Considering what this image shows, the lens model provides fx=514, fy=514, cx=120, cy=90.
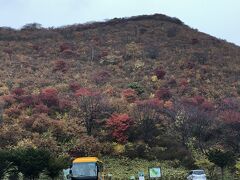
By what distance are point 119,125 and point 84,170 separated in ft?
50.3

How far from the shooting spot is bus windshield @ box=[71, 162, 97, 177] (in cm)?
2993

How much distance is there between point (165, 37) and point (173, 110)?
41624 mm

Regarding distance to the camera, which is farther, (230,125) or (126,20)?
(126,20)

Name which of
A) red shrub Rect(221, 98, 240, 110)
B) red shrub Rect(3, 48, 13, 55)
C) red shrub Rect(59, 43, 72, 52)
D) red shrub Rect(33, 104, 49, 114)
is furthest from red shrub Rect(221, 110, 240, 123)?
red shrub Rect(3, 48, 13, 55)

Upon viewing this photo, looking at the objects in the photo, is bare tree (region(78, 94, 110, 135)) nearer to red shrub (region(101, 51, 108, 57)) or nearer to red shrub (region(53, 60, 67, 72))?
red shrub (region(53, 60, 67, 72))

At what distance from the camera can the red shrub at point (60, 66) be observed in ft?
230

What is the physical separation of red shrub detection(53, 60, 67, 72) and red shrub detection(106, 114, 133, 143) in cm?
2596

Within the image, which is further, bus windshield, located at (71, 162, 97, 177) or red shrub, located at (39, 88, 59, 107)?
red shrub, located at (39, 88, 59, 107)

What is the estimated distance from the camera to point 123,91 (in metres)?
59.4

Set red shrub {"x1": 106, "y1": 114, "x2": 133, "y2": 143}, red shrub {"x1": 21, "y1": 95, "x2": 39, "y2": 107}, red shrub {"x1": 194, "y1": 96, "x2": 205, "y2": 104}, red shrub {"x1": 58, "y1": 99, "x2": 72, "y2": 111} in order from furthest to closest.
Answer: red shrub {"x1": 194, "y1": 96, "x2": 205, "y2": 104}, red shrub {"x1": 58, "y1": 99, "x2": 72, "y2": 111}, red shrub {"x1": 21, "y1": 95, "x2": 39, "y2": 107}, red shrub {"x1": 106, "y1": 114, "x2": 133, "y2": 143}

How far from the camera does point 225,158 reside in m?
35.8

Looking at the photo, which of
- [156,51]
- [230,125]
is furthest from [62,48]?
[230,125]

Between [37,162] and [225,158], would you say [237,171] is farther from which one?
[37,162]

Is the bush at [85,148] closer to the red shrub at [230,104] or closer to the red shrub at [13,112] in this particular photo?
the red shrub at [13,112]
